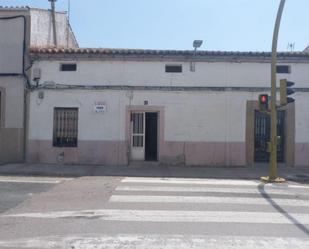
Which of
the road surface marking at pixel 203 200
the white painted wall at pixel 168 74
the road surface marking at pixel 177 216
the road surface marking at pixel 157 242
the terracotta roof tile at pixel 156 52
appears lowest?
the road surface marking at pixel 157 242

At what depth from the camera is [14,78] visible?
18.9 metres

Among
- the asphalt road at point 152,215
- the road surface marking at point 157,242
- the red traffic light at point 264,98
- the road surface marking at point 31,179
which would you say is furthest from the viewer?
the red traffic light at point 264,98

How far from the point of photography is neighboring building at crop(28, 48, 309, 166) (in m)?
18.8

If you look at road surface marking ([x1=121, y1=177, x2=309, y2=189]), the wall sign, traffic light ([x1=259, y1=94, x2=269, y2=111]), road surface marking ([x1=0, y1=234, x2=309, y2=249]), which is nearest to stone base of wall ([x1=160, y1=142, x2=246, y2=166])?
the wall sign

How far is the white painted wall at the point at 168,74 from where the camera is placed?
1884 centimetres

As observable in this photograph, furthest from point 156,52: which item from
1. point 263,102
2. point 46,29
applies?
point 46,29

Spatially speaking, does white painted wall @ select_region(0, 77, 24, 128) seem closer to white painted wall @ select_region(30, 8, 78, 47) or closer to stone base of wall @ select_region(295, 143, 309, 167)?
white painted wall @ select_region(30, 8, 78, 47)

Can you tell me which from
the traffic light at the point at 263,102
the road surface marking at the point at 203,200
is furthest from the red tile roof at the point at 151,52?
the road surface marking at the point at 203,200

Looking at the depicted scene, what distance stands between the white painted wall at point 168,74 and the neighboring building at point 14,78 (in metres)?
1.85

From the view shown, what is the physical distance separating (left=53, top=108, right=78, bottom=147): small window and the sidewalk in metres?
1.13

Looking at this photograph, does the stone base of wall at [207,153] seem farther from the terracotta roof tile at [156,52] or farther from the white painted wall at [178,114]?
the terracotta roof tile at [156,52]

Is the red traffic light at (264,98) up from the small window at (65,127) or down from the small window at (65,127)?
up

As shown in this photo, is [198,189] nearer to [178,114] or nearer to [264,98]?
[264,98]

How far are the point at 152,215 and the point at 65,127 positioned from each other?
35.9 feet
